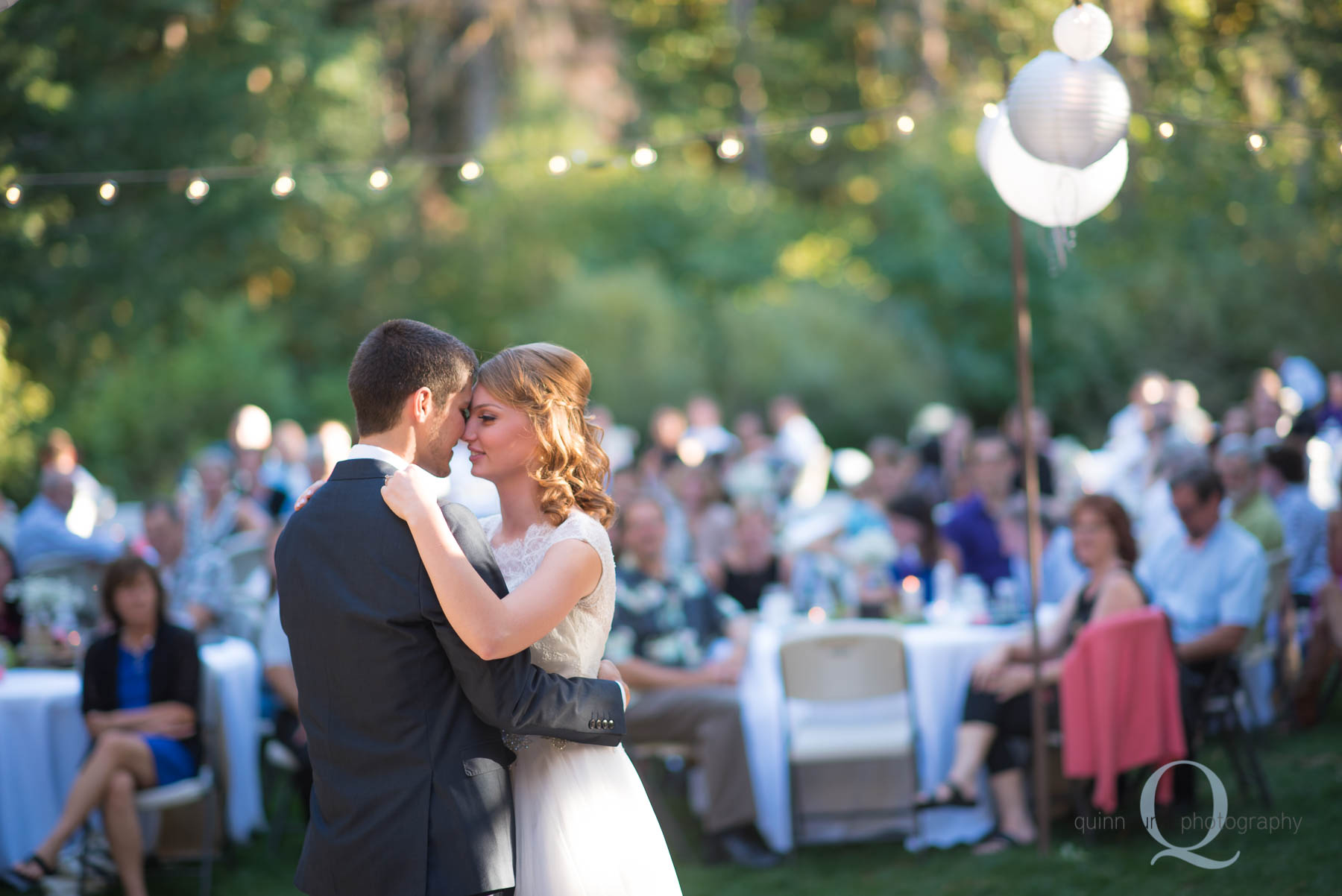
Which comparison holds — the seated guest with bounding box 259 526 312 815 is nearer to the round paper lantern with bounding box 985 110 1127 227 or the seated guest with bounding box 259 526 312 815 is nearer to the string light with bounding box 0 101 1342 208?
the string light with bounding box 0 101 1342 208

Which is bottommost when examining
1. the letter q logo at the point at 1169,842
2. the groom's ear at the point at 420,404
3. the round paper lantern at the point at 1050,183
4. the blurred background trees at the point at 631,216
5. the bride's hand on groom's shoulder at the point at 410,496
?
the letter q logo at the point at 1169,842

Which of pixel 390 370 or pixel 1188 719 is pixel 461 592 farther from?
pixel 1188 719

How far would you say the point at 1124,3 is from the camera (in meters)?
15.8

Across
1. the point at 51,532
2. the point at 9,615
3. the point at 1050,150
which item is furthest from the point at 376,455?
the point at 51,532

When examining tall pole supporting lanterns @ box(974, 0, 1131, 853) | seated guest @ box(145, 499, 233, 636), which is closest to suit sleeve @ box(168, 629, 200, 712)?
seated guest @ box(145, 499, 233, 636)

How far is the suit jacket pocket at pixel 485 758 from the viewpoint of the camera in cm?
236

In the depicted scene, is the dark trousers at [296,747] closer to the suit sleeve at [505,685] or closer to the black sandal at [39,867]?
the black sandal at [39,867]

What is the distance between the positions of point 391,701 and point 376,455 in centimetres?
45

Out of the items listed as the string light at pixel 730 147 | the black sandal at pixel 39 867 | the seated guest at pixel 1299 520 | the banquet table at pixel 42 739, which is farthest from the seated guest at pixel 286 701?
the seated guest at pixel 1299 520

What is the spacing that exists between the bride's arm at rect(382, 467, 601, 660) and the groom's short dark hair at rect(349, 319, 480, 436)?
0.47 ft

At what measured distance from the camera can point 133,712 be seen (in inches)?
199

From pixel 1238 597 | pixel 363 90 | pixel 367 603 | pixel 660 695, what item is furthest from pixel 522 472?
pixel 363 90

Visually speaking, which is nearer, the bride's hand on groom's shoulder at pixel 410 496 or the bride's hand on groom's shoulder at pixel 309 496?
the bride's hand on groom's shoulder at pixel 410 496

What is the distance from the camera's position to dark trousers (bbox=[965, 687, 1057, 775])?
17.8 ft
